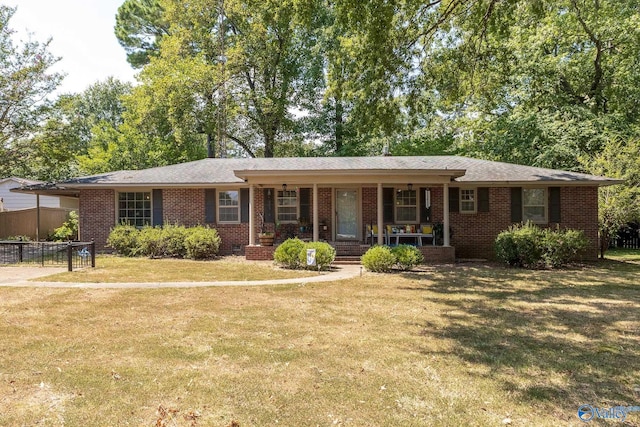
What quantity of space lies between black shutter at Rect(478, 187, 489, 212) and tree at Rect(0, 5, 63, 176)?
20.3 meters

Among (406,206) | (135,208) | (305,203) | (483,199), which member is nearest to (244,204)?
(305,203)

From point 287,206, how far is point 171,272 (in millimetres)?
5694

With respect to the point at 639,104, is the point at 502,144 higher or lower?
lower

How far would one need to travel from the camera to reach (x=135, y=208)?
15336mm

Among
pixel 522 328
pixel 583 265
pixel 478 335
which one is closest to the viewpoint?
pixel 478 335

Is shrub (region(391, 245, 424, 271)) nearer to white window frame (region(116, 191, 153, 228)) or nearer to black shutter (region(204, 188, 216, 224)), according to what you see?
black shutter (region(204, 188, 216, 224))

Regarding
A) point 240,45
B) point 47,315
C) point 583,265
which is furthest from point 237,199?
point 240,45

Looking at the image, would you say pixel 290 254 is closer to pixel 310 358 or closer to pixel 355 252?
pixel 355 252

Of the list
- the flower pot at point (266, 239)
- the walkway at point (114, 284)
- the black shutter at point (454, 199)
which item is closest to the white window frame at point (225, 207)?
the flower pot at point (266, 239)

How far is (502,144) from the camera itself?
67.7ft

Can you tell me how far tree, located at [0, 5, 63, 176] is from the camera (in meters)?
18.0

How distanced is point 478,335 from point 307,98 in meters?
24.4

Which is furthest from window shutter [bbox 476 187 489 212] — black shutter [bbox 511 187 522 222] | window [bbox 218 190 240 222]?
window [bbox 218 190 240 222]

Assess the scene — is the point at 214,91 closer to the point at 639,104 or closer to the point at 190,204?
the point at 190,204
